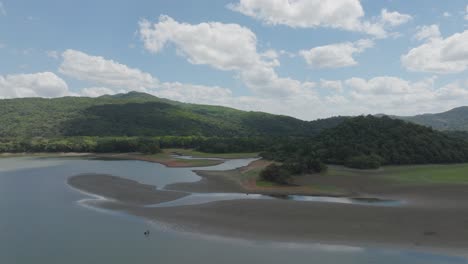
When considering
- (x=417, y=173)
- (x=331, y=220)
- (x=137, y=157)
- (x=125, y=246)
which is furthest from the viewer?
(x=137, y=157)

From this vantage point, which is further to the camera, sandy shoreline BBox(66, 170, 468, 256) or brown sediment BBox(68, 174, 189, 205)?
brown sediment BBox(68, 174, 189, 205)

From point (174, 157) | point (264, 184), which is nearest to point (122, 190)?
point (264, 184)

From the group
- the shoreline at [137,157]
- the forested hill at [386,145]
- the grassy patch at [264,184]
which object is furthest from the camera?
the shoreline at [137,157]

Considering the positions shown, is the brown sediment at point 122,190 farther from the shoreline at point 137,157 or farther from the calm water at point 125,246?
the shoreline at point 137,157

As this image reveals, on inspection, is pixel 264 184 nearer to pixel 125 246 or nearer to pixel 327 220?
pixel 327 220

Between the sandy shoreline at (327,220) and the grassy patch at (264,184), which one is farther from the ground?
the grassy patch at (264,184)

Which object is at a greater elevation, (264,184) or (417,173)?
(417,173)

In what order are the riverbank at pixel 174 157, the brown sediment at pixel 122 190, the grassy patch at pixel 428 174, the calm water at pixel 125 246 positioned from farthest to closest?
the riverbank at pixel 174 157
the grassy patch at pixel 428 174
the brown sediment at pixel 122 190
the calm water at pixel 125 246

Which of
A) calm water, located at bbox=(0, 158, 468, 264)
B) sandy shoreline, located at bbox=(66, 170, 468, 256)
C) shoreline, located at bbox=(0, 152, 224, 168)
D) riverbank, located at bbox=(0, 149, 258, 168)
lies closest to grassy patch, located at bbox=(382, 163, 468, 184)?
sandy shoreline, located at bbox=(66, 170, 468, 256)

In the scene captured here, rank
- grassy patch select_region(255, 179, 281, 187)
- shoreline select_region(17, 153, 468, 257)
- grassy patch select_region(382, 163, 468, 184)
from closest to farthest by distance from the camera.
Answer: shoreline select_region(17, 153, 468, 257) → grassy patch select_region(255, 179, 281, 187) → grassy patch select_region(382, 163, 468, 184)

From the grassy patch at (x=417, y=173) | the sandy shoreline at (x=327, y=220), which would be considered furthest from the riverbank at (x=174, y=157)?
the sandy shoreline at (x=327, y=220)

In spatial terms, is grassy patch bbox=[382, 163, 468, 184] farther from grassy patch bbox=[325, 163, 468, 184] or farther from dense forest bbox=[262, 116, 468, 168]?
dense forest bbox=[262, 116, 468, 168]

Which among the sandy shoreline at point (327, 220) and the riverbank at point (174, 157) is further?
the riverbank at point (174, 157)

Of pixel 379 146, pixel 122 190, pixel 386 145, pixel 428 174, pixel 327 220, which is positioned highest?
pixel 386 145
